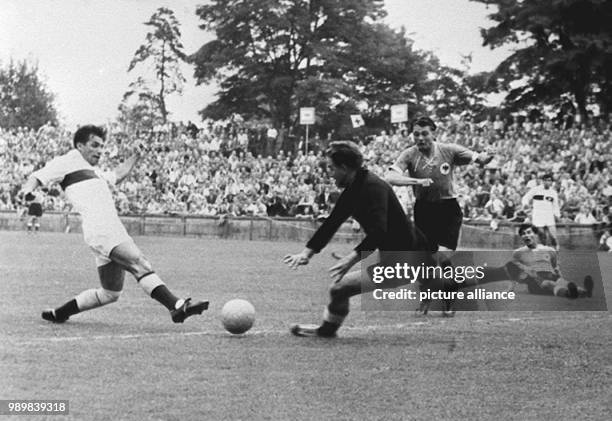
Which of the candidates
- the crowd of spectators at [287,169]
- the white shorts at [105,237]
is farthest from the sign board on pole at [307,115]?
the white shorts at [105,237]

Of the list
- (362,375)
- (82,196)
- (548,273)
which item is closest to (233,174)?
(548,273)

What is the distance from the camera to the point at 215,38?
38.9 metres

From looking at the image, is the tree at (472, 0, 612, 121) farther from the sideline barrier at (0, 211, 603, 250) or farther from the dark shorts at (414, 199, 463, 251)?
the dark shorts at (414, 199, 463, 251)

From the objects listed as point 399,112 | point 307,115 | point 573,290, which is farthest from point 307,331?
point 307,115

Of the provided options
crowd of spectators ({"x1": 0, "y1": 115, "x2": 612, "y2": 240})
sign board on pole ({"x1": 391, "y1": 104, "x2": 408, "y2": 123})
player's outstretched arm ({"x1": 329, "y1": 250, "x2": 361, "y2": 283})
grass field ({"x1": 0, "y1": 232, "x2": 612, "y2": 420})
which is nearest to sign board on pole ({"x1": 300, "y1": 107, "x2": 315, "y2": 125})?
crowd of spectators ({"x1": 0, "y1": 115, "x2": 612, "y2": 240})

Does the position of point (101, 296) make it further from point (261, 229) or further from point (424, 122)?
point (261, 229)

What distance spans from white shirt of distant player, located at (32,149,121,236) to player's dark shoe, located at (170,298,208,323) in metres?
1.03

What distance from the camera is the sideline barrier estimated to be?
25719 mm

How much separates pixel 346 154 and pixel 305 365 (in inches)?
74.8

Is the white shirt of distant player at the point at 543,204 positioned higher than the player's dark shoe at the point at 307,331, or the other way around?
the white shirt of distant player at the point at 543,204

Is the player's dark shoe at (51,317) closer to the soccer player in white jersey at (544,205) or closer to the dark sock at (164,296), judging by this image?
the dark sock at (164,296)

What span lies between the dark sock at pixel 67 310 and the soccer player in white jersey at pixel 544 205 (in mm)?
11800

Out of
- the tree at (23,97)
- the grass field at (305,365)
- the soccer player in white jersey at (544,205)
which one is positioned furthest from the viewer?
the tree at (23,97)

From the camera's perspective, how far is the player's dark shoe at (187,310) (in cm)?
832
